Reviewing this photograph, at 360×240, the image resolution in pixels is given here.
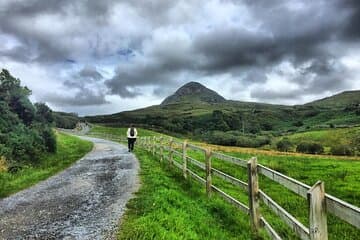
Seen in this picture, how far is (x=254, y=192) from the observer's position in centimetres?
860

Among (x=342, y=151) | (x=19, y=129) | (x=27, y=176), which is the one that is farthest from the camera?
(x=342, y=151)

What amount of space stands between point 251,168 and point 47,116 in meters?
31.6

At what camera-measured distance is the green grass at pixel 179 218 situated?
8328 millimetres

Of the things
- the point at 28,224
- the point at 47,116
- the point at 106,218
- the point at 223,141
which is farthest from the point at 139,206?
the point at 223,141

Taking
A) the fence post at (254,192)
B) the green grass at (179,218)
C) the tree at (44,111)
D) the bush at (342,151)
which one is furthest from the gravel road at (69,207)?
the bush at (342,151)

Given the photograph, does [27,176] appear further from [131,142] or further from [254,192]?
[131,142]

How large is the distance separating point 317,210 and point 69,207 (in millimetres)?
8134

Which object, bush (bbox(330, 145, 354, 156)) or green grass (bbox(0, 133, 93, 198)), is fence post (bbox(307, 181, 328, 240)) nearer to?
green grass (bbox(0, 133, 93, 198))

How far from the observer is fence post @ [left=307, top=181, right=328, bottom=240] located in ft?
16.2

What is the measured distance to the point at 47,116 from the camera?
3694 centimetres

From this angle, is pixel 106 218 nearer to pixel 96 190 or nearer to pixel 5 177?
pixel 96 190

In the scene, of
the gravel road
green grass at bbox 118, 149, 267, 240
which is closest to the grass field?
the gravel road

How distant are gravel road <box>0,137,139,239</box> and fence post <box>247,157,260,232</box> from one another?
3.03 metres

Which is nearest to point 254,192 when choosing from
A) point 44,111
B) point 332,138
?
point 44,111
